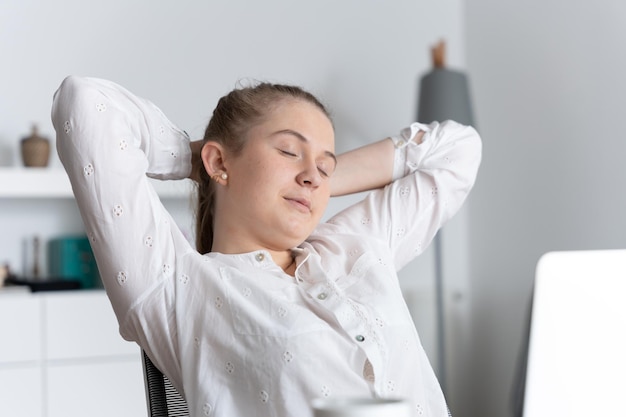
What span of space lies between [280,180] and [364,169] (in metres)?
0.31

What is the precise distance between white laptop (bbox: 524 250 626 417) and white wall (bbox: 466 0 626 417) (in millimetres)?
2367

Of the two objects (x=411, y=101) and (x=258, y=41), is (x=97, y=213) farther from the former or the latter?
(x=411, y=101)

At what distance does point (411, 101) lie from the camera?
4230 mm

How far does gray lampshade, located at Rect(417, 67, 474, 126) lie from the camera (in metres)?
3.77

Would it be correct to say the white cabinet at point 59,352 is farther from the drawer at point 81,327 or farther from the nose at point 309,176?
the nose at point 309,176

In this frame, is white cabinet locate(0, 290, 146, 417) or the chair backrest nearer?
the chair backrest

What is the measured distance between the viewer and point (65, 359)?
3.20 m

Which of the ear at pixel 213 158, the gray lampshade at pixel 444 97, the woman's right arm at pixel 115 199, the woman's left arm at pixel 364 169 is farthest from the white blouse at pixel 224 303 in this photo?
the gray lampshade at pixel 444 97

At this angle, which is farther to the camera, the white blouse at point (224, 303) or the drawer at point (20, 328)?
the drawer at point (20, 328)

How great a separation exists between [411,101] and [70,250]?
5.89 feet

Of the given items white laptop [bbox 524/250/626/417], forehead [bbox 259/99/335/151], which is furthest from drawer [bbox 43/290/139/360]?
white laptop [bbox 524/250/626/417]

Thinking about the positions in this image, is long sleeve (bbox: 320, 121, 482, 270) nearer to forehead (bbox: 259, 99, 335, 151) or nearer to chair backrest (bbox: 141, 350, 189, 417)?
forehead (bbox: 259, 99, 335, 151)

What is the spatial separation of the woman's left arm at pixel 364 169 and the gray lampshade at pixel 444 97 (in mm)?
2124

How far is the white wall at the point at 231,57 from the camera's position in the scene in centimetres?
350
